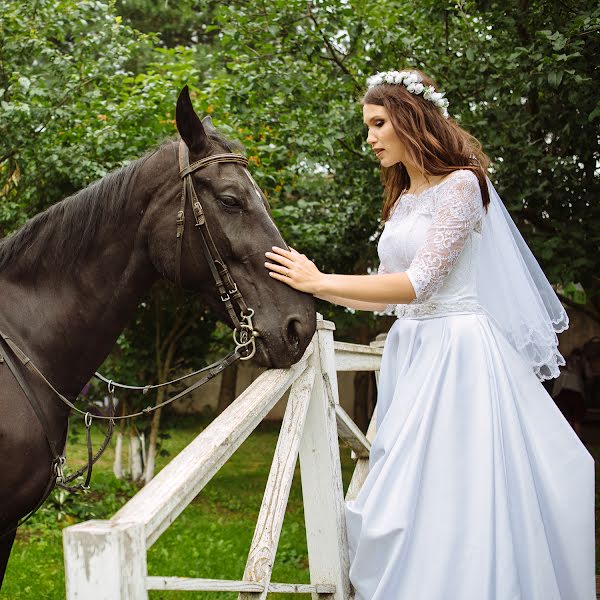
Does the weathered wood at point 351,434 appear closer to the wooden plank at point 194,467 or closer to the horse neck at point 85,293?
the wooden plank at point 194,467

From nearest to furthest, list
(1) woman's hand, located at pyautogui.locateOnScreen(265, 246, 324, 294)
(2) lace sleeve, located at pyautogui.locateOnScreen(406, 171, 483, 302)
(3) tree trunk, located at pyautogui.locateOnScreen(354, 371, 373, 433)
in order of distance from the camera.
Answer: (2) lace sleeve, located at pyautogui.locateOnScreen(406, 171, 483, 302)
(1) woman's hand, located at pyautogui.locateOnScreen(265, 246, 324, 294)
(3) tree trunk, located at pyautogui.locateOnScreen(354, 371, 373, 433)

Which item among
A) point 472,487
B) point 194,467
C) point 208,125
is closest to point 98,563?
point 194,467

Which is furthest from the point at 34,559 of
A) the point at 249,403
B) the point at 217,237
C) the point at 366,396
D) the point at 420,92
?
the point at 366,396

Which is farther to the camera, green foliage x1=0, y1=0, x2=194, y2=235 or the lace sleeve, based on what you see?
green foliage x1=0, y1=0, x2=194, y2=235

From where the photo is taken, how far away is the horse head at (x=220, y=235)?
2396 mm

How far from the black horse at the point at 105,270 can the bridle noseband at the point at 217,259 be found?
0.02 metres

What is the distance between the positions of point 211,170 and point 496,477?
141 cm

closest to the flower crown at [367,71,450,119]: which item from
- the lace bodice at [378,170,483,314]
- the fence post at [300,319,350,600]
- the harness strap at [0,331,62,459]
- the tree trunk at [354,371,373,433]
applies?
the lace bodice at [378,170,483,314]

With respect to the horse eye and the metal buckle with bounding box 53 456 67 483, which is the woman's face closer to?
the horse eye

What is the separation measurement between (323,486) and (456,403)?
1.93 feet

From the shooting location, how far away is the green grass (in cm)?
477

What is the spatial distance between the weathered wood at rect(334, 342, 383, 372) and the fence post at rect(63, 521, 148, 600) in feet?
6.07

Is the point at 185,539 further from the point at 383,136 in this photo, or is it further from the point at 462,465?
the point at 383,136

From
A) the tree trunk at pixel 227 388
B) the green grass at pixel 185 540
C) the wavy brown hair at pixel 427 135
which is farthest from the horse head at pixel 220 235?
the tree trunk at pixel 227 388
